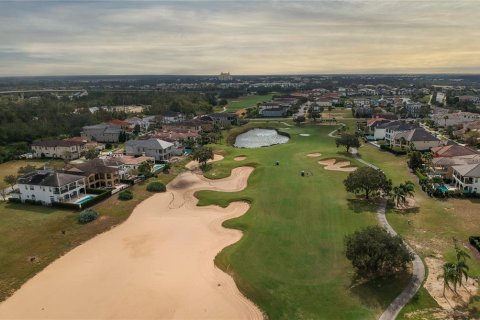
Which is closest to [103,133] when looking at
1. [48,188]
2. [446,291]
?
[48,188]

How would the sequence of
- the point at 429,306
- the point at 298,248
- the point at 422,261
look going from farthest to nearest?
the point at 298,248 < the point at 422,261 < the point at 429,306

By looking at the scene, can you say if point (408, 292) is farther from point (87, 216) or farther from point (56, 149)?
point (56, 149)

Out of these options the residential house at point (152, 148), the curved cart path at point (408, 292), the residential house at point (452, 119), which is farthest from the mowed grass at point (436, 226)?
the residential house at point (452, 119)

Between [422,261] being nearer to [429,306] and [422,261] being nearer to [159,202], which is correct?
[429,306]

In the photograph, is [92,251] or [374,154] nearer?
[92,251]

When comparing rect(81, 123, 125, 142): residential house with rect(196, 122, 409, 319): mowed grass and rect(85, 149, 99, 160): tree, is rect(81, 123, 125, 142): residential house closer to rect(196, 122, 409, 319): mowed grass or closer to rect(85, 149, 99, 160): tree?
rect(85, 149, 99, 160): tree

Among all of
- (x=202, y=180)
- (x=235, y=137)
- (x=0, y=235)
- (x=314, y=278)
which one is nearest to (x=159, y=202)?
(x=202, y=180)

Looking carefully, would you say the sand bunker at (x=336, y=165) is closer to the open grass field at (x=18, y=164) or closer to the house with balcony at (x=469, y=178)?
the house with balcony at (x=469, y=178)
